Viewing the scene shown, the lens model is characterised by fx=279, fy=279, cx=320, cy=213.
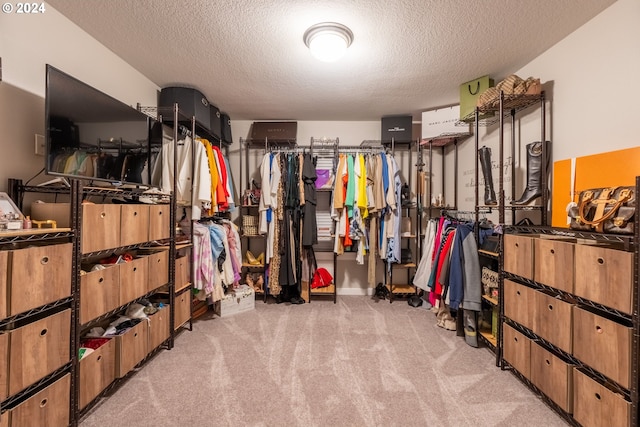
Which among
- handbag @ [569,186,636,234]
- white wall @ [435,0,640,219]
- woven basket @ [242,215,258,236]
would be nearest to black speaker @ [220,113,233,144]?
woven basket @ [242,215,258,236]

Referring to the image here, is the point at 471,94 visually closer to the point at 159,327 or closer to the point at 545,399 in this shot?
the point at 545,399

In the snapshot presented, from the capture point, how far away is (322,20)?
1727 mm

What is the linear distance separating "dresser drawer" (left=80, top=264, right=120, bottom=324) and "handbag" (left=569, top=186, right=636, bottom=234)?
8.23ft

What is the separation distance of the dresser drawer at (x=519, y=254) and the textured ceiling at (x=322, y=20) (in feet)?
4.44

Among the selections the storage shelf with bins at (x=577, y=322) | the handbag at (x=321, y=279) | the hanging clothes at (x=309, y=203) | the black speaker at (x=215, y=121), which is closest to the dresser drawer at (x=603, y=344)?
Result: the storage shelf with bins at (x=577, y=322)

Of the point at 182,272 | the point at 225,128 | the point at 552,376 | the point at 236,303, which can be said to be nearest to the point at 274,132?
the point at 225,128

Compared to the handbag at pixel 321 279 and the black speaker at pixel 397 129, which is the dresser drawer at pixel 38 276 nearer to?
the handbag at pixel 321 279

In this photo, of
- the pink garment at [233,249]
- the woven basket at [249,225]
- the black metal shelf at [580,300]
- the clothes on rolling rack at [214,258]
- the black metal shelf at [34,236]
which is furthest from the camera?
the woven basket at [249,225]

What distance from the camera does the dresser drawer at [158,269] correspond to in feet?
6.42

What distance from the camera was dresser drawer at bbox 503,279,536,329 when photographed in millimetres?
1660

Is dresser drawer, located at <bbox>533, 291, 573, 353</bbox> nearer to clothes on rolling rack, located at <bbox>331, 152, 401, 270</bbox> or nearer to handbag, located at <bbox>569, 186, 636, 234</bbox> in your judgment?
handbag, located at <bbox>569, 186, 636, 234</bbox>

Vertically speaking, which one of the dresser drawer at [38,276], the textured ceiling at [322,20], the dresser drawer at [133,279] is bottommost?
the dresser drawer at [133,279]

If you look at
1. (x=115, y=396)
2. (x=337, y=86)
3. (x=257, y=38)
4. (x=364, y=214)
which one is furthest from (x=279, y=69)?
(x=115, y=396)

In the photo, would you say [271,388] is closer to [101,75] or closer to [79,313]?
[79,313]
